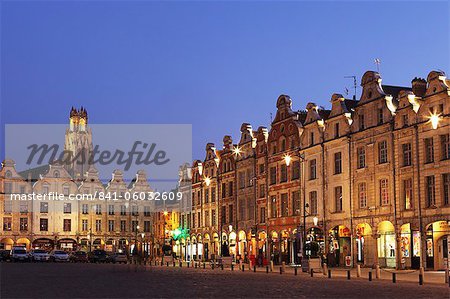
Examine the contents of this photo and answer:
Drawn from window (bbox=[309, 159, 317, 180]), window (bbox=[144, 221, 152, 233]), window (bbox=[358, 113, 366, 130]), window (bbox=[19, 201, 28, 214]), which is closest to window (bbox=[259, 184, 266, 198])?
window (bbox=[309, 159, 317, 180])

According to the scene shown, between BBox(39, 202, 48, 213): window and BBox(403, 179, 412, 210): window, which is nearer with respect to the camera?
BBox(403, 179, 412, 210): window

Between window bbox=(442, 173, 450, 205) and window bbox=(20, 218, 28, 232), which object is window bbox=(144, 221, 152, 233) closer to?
window bbox=(20, 218, 28, 232)

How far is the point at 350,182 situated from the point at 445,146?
33.2 ft

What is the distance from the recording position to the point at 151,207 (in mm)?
129500

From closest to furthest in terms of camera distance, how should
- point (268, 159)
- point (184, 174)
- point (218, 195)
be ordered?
point (268, 159) < point (218, 195) < point (184, 174)

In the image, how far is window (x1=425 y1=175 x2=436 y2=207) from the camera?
47.5 meters

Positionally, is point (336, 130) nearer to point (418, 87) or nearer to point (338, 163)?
point (338, 163)

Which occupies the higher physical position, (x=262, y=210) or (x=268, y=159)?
(x=268, y=159)

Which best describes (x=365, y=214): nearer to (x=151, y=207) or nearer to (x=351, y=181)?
(x=351, y=181)

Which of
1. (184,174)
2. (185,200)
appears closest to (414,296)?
(185,200)

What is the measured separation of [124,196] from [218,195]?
158 ft

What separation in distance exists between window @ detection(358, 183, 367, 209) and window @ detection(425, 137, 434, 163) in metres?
6.96

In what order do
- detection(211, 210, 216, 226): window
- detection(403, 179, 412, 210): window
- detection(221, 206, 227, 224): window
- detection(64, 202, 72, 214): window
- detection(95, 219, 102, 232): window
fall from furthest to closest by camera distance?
detection(95, 219, 102, 232): window, detection(64, 202, 72, 214): window, detection(211, 210, 216, 226): window, detection(221, 206, 227, 224): window, detection(403, 179, 412, 210): window

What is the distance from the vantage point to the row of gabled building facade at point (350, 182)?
47812mm
